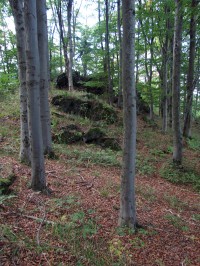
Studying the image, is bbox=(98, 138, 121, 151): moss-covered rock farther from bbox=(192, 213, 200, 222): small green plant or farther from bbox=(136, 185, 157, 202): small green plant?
bbox=(192, 213, 200, 222): small green plant

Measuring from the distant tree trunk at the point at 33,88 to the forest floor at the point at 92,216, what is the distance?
0.48 metres

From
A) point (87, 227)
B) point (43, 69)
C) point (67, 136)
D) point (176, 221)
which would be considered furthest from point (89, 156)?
point (87, 227)

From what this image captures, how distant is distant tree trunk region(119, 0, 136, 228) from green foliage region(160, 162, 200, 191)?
4.63 metres

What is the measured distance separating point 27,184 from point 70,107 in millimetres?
8897

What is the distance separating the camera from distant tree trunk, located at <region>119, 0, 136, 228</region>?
359cm

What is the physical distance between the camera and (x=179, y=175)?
8695 millimetres

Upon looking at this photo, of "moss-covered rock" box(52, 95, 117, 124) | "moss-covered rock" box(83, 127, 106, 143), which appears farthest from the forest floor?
"moss-covered rock" box(52, 95, 117, 124)

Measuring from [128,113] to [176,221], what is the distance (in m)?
2.85

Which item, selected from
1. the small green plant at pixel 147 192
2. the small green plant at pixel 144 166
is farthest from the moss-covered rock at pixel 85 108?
the small green plant at pixel 147 192

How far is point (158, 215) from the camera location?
16.7 feet

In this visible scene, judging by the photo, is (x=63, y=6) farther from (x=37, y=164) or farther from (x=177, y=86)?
(x=37, y=164)

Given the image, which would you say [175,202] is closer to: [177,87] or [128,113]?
[128,113]

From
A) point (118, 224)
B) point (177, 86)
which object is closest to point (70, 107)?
point (177, 86)

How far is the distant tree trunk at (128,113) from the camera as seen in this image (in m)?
3.59
